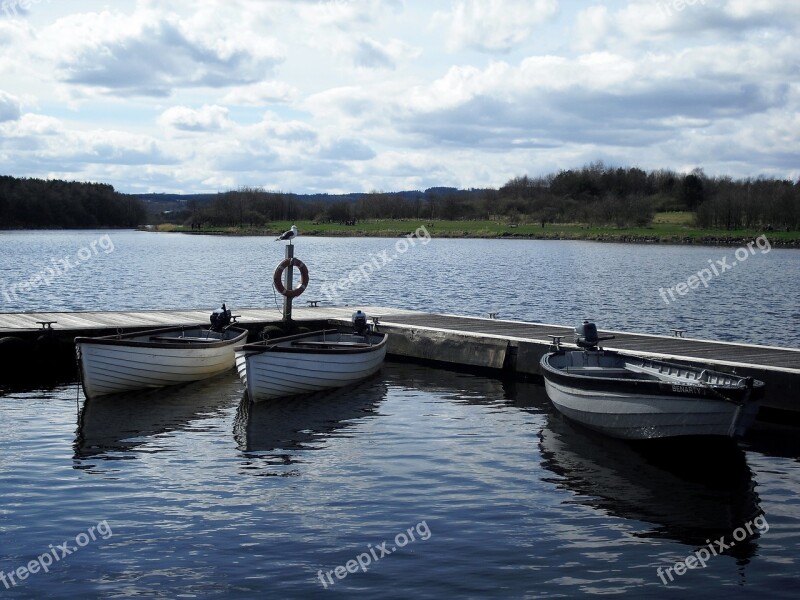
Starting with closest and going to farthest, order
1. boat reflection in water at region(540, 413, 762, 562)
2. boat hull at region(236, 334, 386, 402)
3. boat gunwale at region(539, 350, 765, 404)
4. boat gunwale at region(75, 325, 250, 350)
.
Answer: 1. boat reflection in water at region(540, 413, 762, 562)
2. boat gunwale at region(539, 350, 765, 404)
3. boat hull at region(236, 334, 386, 402)
4. boat gunwale at region(75, 325, 250, 350)

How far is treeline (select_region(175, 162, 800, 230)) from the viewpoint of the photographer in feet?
383

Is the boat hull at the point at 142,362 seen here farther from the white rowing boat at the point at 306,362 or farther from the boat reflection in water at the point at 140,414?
the white rowing boat at the point at 306,362

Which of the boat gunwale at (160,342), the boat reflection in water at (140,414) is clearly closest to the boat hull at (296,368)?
the boat reflection in water at (140,414)

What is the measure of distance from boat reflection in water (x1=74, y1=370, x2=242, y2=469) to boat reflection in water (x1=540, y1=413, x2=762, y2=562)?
23.3ft

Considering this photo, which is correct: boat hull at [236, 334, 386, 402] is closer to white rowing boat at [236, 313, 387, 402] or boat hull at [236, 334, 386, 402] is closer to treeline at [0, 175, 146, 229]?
white rowing boat at [236, 313, 387, 402]

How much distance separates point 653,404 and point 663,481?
152cm

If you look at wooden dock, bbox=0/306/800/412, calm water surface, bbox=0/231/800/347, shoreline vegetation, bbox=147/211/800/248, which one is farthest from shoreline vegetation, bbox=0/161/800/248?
wooden dock, bbox=0/306/800/412

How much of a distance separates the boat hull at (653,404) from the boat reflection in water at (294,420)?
4.37 m

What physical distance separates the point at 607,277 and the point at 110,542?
185 feet

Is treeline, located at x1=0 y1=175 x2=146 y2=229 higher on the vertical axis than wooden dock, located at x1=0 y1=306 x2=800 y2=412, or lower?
higher

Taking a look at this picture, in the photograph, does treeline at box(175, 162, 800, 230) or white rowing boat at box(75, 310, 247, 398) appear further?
treeline at box(175, 162, 800, 230)

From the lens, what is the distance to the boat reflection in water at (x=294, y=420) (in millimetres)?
16031

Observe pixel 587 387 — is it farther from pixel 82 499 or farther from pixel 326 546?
pixel 82 499

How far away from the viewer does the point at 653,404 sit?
15.5m
